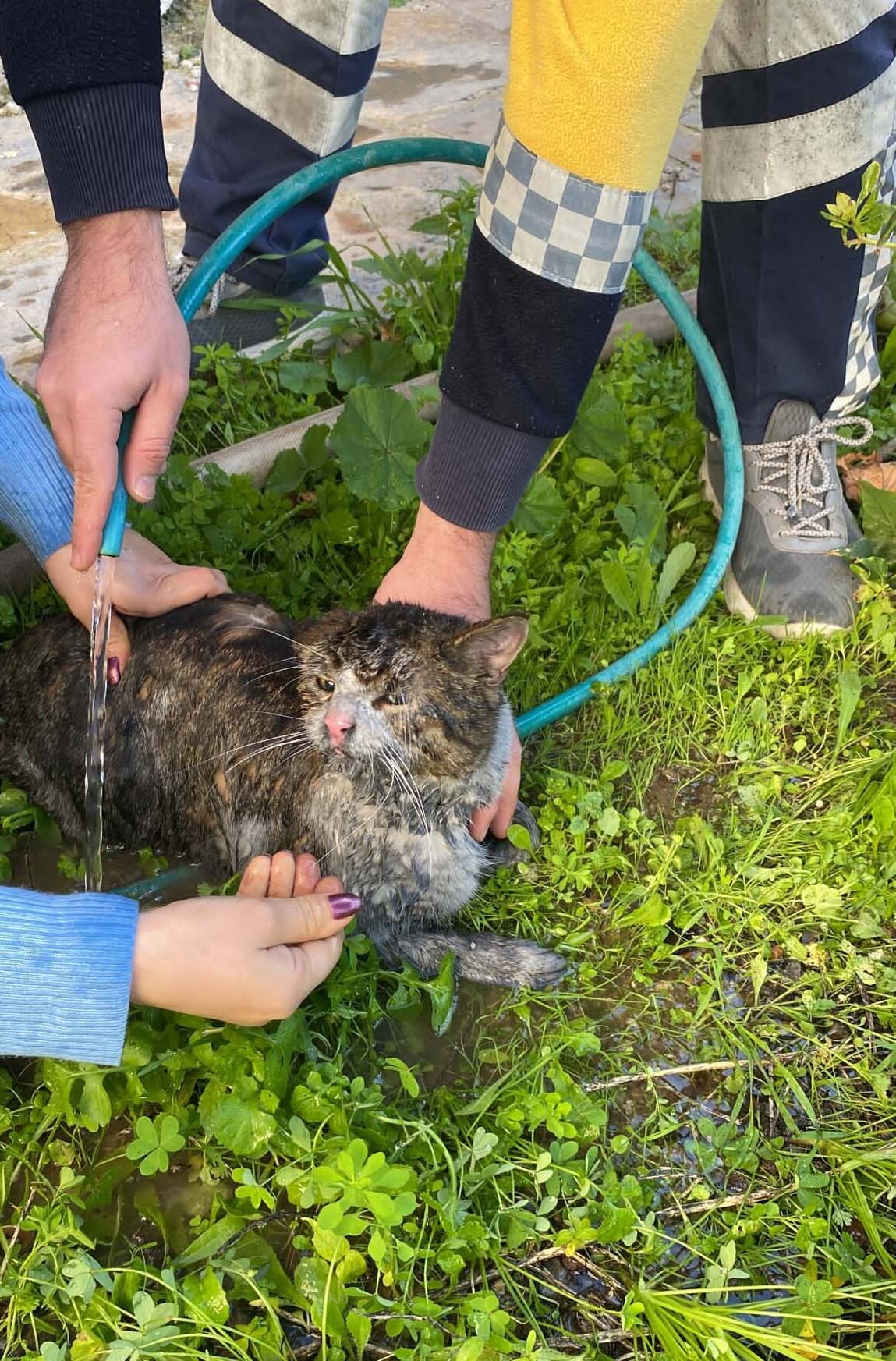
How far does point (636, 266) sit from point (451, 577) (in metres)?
1.14

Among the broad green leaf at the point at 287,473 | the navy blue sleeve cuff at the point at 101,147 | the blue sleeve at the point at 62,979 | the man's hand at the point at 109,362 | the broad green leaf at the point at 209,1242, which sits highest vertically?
the navy blue sleeve cuff at the point at 101,147

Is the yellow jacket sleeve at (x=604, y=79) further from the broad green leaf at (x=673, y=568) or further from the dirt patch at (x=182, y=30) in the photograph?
the dirt patch at (x=182, y=30)

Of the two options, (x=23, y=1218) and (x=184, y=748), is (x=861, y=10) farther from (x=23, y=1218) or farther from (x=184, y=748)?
(x=23, y=1218)

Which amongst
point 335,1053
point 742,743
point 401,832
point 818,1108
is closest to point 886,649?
point 742,743

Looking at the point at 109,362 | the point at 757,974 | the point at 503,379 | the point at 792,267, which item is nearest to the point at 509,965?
the point at 757,974

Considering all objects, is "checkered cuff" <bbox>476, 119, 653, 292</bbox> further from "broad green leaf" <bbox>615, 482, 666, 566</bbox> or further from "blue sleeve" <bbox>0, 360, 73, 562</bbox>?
"blue sleeve" <bbox>0, 360, 73, 562</bbox>

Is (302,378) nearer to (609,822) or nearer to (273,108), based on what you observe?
(273,108)

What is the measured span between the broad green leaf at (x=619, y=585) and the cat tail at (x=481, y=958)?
109cm

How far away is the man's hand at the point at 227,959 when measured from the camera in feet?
6.15

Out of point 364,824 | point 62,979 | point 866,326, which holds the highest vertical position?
point 866,326

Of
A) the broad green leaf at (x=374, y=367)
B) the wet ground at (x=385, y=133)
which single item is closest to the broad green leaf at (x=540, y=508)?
the broad green leaf at (x=374, y=367)

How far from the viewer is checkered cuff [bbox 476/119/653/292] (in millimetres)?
2158

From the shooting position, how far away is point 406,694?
90.0 inches

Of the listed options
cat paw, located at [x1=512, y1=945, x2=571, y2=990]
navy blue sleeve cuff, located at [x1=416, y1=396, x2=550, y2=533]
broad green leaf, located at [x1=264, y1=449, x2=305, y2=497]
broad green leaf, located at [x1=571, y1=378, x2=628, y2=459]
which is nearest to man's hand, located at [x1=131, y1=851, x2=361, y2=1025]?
cat paw, located at [x1=512, y1=945, x2=571, y2=990]
